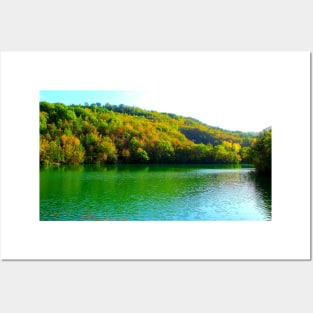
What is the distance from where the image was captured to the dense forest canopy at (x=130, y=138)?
11.1m

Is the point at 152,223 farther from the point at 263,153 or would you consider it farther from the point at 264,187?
the point at 263,153

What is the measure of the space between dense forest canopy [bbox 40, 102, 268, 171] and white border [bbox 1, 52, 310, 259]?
239 centimetres

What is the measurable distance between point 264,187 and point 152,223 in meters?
3.44

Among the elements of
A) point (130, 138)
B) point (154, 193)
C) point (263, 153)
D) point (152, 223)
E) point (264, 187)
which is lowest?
point (152, 223)

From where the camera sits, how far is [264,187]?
34.3ft

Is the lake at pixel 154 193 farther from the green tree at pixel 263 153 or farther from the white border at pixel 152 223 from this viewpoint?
the white border at pixel 152 223

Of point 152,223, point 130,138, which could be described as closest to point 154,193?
point 130,138

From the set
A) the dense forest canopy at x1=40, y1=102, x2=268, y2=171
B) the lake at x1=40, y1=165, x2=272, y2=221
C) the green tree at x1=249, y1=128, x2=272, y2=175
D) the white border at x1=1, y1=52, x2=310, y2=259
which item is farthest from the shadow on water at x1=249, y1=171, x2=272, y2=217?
the white border at x1=1, y1=52, x2=310, y2=259
